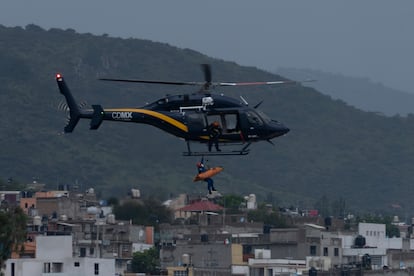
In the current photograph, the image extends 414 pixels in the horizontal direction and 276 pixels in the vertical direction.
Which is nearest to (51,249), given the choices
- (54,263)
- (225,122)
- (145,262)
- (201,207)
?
(54,263)

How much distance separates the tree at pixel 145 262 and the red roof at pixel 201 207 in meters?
38.7

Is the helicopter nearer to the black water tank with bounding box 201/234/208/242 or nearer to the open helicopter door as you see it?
the open helicopter door

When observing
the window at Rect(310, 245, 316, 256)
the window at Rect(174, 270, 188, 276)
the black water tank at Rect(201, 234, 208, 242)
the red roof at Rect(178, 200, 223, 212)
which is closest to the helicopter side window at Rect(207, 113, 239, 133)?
the window at Rect(174, 270, 188, 276)

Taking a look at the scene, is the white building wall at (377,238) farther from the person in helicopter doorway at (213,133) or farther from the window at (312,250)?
the person in helicopter doorway at (213,133)

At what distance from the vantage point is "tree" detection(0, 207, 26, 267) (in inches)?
3730

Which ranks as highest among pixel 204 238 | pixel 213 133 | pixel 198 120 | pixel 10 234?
pixel 204 238

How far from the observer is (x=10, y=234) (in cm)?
9538

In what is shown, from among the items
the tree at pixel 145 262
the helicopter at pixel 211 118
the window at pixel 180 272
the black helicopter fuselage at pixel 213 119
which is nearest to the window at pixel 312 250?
the tree at pixel 145 262

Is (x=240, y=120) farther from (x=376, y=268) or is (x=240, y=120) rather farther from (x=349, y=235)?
(x=349, y=235)

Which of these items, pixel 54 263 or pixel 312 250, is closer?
pixel 54 263

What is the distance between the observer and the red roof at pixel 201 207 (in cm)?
16862

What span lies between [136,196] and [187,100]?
89.3 meters

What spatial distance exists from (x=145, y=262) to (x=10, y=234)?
30.1 meters

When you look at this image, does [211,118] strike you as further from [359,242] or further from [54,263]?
[359,242]
